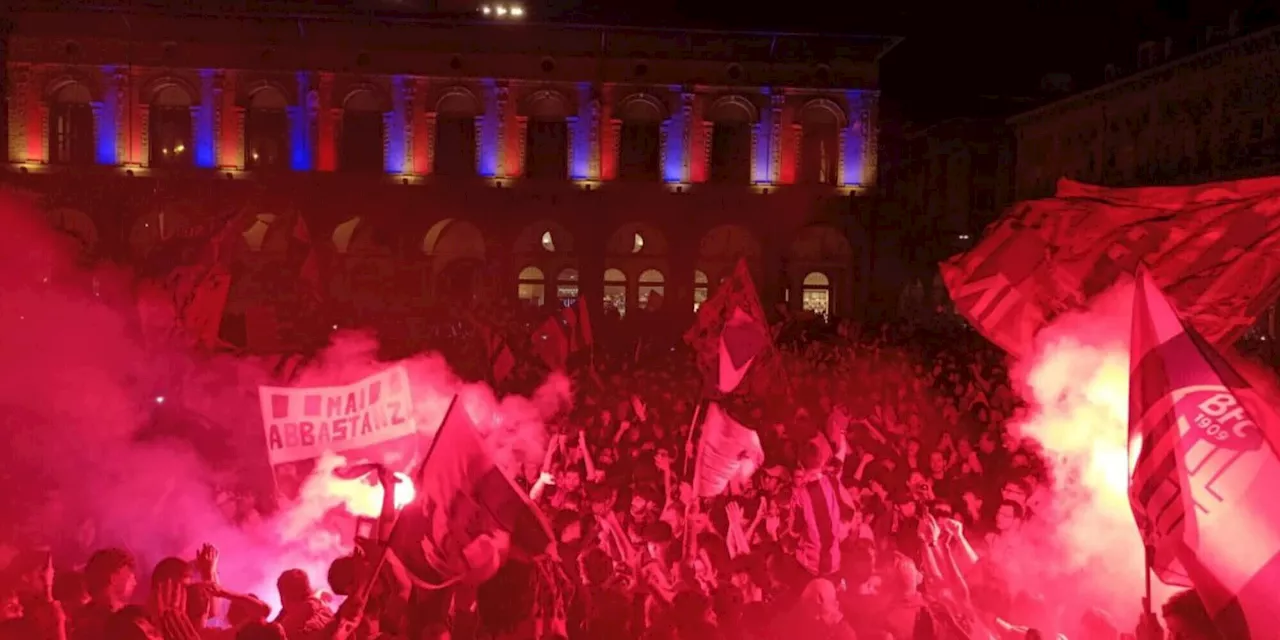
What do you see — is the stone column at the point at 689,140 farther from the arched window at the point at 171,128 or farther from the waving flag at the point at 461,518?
the waving flag at the point at 461,518

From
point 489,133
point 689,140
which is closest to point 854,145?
point 689,140

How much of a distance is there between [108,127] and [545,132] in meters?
11.3

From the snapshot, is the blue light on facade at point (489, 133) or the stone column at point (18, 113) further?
the blue light on facade at point (489, 133)

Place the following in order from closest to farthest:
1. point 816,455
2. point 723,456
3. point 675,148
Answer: point 816,455, point 723,456, point 675,148

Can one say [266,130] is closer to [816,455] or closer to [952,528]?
[816,455]

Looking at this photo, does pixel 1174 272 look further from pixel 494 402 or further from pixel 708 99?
pixel 708 99

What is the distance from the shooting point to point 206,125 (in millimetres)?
34438

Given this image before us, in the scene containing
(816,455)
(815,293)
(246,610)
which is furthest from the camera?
(815,293)

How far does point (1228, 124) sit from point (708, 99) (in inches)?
508

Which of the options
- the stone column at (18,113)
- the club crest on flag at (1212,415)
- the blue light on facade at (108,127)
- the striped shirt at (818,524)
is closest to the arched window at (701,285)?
the blue light on facade at (108,127)

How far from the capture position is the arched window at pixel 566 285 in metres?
36.0

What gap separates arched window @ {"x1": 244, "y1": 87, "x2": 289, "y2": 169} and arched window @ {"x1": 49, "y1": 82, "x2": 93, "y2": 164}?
4026 mm

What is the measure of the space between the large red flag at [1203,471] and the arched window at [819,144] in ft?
100

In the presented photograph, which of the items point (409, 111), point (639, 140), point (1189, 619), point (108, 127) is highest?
point (409, 111)
